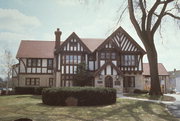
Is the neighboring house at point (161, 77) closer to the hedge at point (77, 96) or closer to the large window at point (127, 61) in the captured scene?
the large window at point (127, 61)

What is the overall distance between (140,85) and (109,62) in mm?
7323

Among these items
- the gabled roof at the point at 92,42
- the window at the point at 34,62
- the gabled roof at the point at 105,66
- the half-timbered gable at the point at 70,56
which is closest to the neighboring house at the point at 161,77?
the gabled roof at the point at 92,42

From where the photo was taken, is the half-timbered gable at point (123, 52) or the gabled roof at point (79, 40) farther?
the gabled roof at point (79, 40)

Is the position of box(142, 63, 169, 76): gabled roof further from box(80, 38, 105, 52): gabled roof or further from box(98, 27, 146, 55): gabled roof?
box(80, 38, 105, 52): gabled roof

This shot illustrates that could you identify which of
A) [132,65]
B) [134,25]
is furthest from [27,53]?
[134,25]

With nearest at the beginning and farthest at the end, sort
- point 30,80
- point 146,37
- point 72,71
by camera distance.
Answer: point 146,37
point 72,71
point 30,80

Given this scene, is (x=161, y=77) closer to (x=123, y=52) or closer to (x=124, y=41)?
(x=123, y=52)

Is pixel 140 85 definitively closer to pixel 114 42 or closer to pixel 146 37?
pixel 114 42

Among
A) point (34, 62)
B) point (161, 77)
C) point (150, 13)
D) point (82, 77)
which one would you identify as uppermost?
point (150, 13)

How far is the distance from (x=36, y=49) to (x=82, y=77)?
11.9 meters

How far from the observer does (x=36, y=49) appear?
38.2m

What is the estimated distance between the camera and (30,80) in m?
35.9

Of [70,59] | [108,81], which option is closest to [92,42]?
[70,59]

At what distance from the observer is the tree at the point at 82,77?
3147 centimetres
